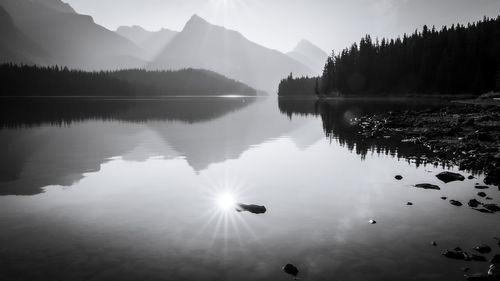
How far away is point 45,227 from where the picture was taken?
13477mm

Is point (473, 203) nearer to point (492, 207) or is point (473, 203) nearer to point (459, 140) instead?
point (492, 207)

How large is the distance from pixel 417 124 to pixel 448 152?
19099 mm

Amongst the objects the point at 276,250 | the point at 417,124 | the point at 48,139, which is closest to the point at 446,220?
the point at 276,250

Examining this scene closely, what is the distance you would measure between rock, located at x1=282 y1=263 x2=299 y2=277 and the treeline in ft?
477

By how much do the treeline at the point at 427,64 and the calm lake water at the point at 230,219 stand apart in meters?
134

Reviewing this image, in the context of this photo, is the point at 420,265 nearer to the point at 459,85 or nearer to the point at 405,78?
the point at 459,85

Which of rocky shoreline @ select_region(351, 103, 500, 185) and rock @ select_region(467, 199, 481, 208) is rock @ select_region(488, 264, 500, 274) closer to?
rock @ select_region(467, 199, 481, 208)

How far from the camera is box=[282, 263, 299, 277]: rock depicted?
9.94 m

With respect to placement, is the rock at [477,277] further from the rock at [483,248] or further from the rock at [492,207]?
the rock at [492,207]

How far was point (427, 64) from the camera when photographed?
524ft

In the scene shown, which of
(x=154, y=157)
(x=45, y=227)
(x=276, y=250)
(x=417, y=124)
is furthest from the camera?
(x=417, y=124)

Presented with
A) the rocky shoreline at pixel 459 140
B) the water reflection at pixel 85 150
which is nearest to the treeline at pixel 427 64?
the rocky shoreline at pixel 459 140

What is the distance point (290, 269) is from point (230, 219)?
5.04m

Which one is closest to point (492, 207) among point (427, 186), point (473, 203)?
point (473, 203)
